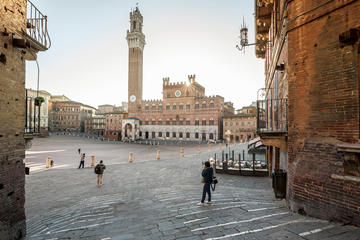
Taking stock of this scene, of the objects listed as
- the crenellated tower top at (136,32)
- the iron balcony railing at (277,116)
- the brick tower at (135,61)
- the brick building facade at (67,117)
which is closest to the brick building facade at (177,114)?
the brick tower at (135,61)

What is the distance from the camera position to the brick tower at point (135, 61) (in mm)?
69312

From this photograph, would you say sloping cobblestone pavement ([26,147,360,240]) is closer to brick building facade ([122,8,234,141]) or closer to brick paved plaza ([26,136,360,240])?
brick paved plaza ([26,136,360,240])

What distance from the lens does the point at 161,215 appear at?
5.84m

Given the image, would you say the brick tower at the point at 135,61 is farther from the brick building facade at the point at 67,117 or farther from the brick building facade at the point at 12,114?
the brick building facade at the point at 12,114

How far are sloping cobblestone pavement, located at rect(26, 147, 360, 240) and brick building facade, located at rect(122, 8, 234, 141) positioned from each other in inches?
1873

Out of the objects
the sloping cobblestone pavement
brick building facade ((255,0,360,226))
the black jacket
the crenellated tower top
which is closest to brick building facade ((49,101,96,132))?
the crenellated tower top

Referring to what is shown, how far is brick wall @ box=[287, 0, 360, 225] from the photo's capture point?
14.5 feet

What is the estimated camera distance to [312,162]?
16.8 feet

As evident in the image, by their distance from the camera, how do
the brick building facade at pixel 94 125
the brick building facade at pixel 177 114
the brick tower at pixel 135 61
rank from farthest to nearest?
the brick building facade at pixel 94 125 → the brick tower at pixel 135 61 → the brick building facade at pixel 177 114

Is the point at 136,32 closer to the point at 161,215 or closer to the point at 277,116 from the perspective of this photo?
the point at 277,116

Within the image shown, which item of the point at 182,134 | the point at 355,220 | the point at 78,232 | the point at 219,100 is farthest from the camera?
the point at 182,134

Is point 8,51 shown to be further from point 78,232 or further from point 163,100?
point 163,100

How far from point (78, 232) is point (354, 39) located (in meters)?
8.18

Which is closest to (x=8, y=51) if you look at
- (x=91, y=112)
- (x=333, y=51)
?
(x=333, y=51)
